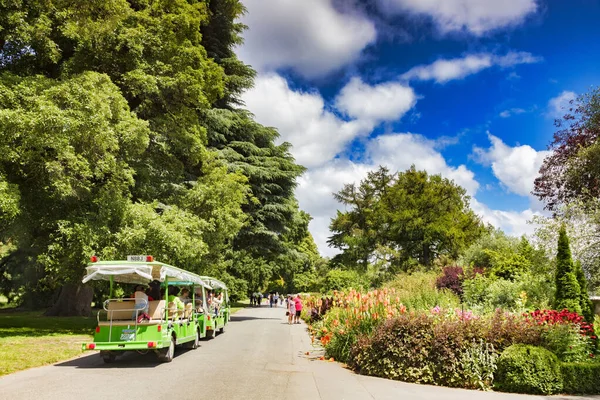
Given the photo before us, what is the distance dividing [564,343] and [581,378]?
3.09 feet

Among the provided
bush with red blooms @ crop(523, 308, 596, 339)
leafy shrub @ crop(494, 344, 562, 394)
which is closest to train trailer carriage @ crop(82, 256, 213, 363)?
leafy shrub @ crop(494, 344, 562, 394)

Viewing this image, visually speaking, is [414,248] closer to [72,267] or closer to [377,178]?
[377,178]

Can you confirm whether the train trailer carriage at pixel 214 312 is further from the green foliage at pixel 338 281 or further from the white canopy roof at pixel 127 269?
the green foliage at pixel 338 281

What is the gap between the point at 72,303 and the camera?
2566cm

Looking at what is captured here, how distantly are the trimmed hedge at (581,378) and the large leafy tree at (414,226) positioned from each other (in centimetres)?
3754

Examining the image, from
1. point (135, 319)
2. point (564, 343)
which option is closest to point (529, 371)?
point (564, 343)

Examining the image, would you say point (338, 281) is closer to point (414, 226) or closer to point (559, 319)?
point (414, 226)

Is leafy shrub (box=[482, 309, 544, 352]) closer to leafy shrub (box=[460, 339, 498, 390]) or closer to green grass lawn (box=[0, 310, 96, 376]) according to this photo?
leafy shrub (box=[460, 339, 498, 390])

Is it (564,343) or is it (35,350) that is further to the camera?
(35,350)

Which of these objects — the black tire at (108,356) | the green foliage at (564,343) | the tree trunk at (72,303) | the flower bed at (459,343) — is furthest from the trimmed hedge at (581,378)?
the tree trunk at (72,303)

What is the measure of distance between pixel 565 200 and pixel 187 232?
22.0 meters

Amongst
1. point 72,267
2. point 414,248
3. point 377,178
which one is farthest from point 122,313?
point 377,178

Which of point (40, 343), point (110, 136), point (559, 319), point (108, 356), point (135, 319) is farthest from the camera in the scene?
point (110, 136)

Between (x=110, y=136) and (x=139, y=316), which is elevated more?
(x=110, y=136)
